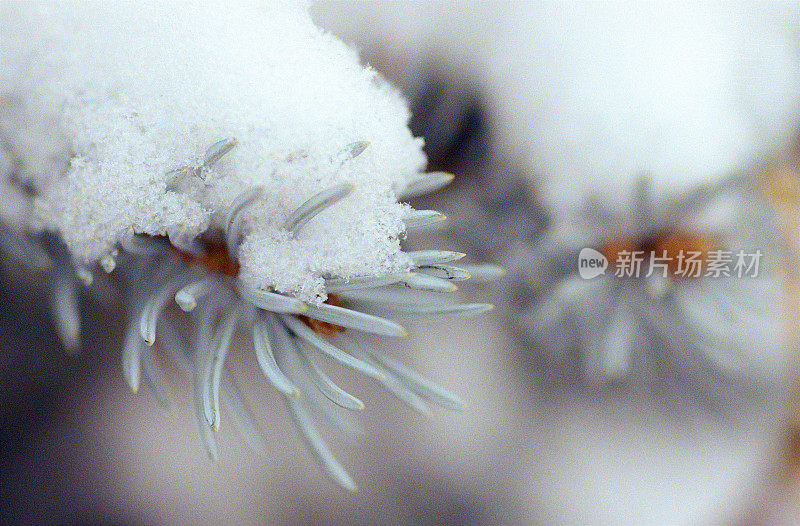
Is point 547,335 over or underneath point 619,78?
underneath

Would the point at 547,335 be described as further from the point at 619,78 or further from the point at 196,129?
the point at 196,129

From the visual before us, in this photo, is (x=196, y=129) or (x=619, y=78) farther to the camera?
(x=619, y=78)

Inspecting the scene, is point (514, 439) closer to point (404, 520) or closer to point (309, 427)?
point (404, 520)

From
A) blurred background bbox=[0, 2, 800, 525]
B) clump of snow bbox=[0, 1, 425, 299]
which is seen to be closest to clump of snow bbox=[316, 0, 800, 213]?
blurred background bbox=[0, 2, 800, 525]

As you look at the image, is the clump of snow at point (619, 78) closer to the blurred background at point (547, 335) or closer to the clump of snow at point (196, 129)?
the blurred background at point (547, 335)

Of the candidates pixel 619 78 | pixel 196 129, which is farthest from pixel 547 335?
pixel 196 129
